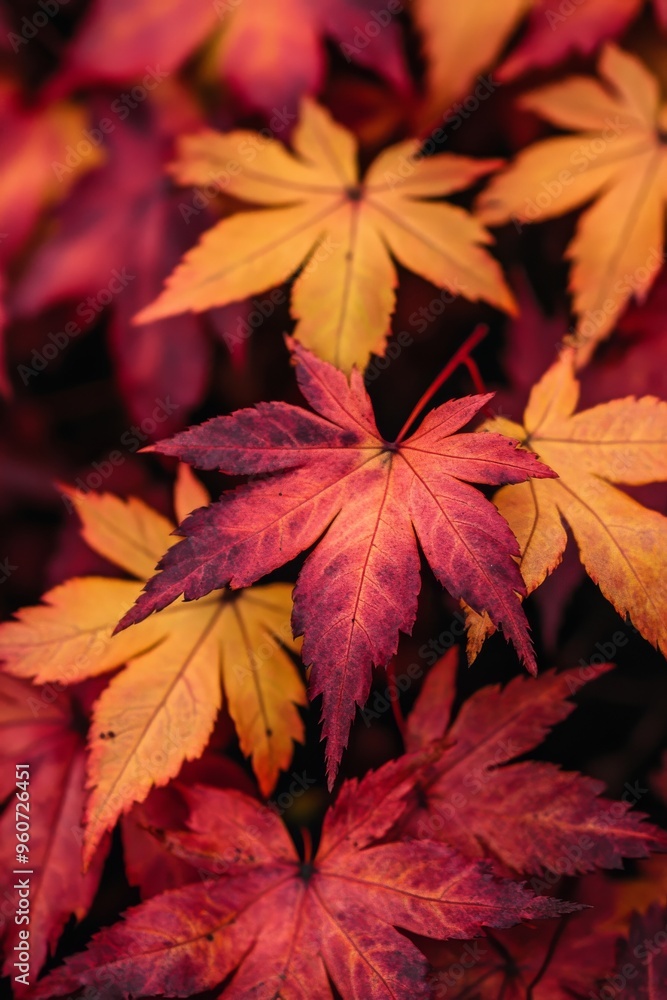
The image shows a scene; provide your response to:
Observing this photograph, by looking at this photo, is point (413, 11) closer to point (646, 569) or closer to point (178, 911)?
point (646, 569)

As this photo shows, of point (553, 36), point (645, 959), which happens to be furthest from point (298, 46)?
point (645, 959)

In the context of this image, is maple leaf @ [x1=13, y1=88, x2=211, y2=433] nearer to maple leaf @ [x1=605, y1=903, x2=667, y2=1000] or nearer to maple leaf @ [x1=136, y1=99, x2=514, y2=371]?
maple leaf @ [x1=136, y1=99, x2=514, y2=371]

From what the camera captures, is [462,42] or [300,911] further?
[462,42]

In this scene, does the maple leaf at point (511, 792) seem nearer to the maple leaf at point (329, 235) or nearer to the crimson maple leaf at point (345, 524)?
the crimson maple leaf at point (345, 524)
